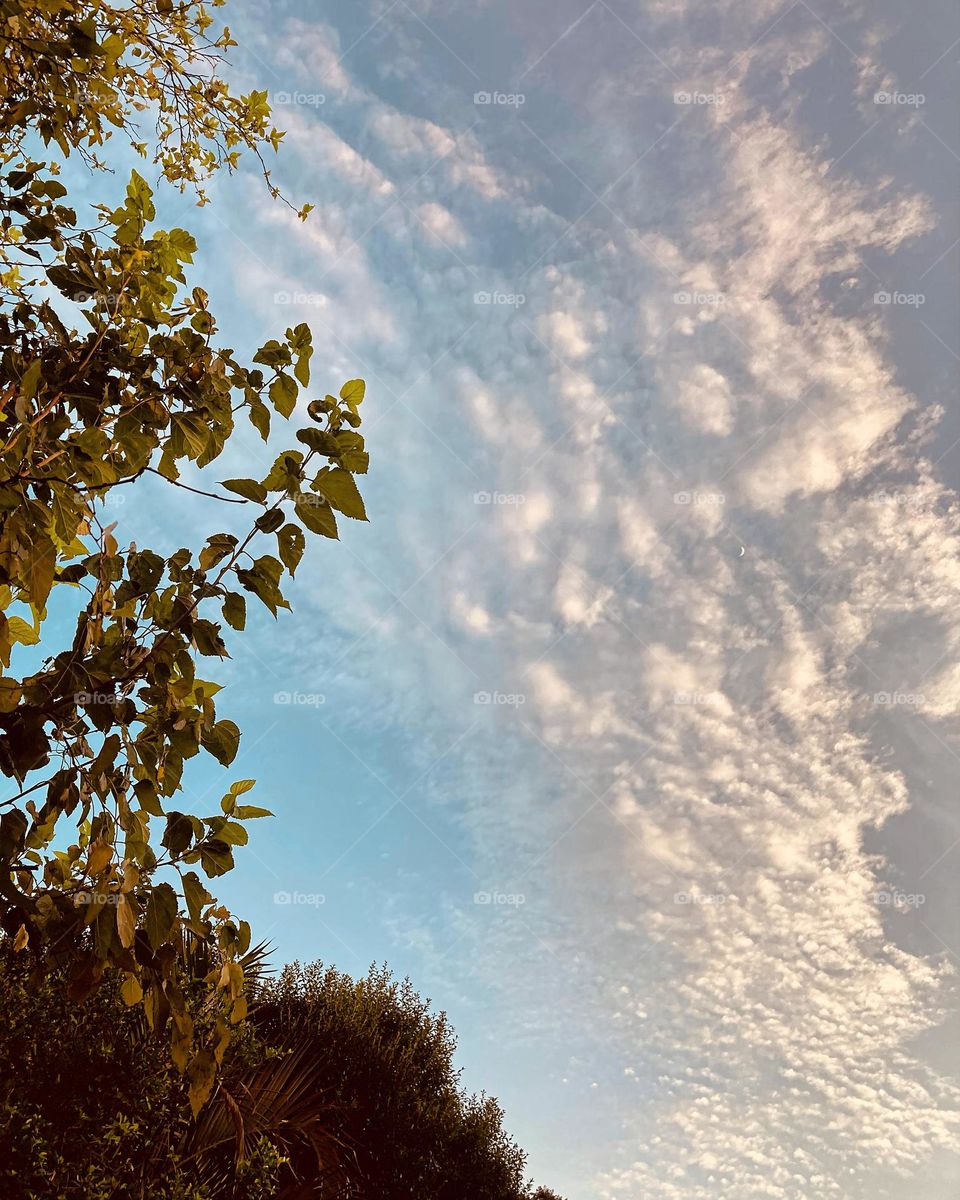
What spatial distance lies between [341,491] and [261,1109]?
8650 millimetres

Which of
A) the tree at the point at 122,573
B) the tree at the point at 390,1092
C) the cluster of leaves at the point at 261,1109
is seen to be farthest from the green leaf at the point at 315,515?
the tree at the point at 390,1092

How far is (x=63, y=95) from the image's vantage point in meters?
2.73

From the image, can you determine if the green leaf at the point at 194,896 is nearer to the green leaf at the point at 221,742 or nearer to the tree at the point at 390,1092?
the green leaf at the point at 221,742

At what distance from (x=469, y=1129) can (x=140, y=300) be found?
13.0 m

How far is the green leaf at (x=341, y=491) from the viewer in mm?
2051

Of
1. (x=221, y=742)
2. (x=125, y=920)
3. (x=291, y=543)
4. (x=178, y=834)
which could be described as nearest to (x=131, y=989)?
(x=125, y=920)

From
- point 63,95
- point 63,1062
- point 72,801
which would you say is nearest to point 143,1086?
point 63,1062

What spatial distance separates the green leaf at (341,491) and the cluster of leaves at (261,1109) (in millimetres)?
1804

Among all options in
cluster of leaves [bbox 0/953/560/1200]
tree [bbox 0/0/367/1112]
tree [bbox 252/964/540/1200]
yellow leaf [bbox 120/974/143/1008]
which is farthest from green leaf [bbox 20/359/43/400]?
tree [bbox 252/964/540/1200]

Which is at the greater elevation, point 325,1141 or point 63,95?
point 63,95

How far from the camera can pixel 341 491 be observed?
206 cm

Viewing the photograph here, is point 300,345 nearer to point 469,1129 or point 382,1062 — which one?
point 382,1062

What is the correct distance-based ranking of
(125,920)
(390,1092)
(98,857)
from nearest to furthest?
(125,920)
(98,857)
(390,1092)

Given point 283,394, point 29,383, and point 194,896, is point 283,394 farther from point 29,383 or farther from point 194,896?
point 194,896
